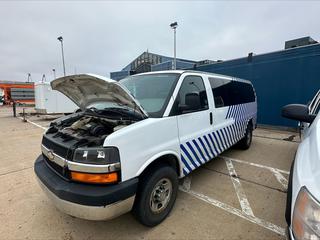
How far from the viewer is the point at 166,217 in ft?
8.59

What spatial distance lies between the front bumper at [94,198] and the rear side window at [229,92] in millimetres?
2340

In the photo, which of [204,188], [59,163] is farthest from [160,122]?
[204,188]

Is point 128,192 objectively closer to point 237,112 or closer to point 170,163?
point 170,163

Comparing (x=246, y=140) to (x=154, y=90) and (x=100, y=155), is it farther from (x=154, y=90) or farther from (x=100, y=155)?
(x=100, y=155)

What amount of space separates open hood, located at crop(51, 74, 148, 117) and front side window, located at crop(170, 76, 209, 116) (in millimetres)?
578

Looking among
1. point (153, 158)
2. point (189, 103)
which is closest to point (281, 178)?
point (189, 103)

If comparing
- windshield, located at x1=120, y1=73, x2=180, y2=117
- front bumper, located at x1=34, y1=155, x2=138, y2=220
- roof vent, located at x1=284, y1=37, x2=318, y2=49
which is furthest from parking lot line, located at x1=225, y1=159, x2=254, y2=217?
roof vent, located at x1=284, y1=37, x2=318, y2=49

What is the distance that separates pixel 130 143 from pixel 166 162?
78cm

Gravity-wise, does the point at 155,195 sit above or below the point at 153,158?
below

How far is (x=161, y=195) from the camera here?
251 cm

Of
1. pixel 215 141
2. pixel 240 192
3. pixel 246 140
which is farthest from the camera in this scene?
pixel 246 140

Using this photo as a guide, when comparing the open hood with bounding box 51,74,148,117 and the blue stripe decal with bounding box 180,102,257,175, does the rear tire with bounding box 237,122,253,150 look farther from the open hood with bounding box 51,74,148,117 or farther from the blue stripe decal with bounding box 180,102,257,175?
the open hood with bounding box 51,74,148,117

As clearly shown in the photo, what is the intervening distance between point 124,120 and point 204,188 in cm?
198

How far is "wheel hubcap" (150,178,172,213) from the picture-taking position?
7.88ft
